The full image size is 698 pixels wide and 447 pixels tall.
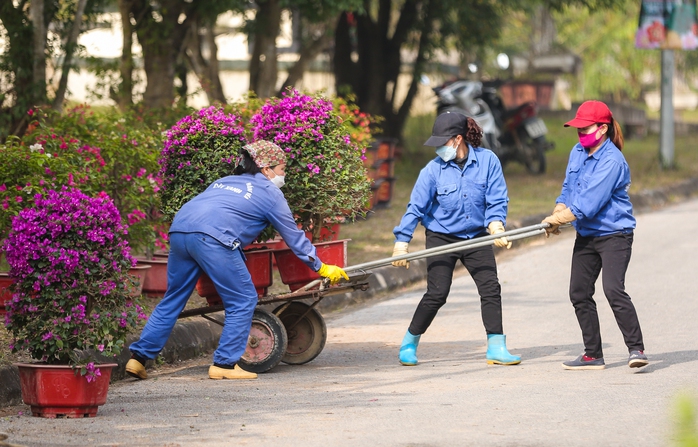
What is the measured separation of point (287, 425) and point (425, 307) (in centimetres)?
211

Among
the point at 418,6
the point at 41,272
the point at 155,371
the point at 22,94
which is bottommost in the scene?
the point at 155,371

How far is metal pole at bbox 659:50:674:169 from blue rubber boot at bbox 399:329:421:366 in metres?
12.9

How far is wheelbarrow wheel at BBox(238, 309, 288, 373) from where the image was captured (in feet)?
23.1

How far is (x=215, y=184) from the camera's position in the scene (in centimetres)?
695

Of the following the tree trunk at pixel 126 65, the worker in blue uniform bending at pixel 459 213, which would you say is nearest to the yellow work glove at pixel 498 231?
the worker in blue uniform bending at pixel 459 213

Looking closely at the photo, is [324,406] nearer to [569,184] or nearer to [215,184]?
[215,184]

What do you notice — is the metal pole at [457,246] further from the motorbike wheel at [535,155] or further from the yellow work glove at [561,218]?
the motorbike wheel at [535,155]

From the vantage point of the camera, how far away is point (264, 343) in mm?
7082

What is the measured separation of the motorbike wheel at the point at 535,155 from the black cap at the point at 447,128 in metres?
12.2

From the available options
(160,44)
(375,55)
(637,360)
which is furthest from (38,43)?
(375,55)

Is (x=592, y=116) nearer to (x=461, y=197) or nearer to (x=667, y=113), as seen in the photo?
(x=461, y=197)

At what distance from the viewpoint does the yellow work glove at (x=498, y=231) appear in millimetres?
6882

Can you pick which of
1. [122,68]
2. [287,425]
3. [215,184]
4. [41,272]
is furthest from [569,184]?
[122,68]

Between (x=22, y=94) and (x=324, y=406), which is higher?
(x=22, y=94)
